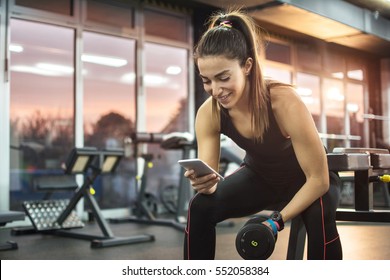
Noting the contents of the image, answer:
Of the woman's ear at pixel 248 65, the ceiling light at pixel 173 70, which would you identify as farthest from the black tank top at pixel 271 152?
the ceiling light at pixel 173 70

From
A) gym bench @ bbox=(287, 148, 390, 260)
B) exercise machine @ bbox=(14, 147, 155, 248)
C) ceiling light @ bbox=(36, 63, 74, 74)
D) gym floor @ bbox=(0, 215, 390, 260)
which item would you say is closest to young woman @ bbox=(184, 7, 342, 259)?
gym bench @ bbox=(287, 148, 390, 260)

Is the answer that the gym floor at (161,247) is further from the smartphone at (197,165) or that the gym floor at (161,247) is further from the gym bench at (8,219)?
the smartphone at (197,165)

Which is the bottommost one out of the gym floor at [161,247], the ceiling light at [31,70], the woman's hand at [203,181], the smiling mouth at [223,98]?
the gym floor at [161,247]

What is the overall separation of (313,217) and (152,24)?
3938 mm

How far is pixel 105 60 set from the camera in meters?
4.85

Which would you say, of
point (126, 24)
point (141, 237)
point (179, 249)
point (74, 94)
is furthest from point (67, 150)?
point (179, 249)

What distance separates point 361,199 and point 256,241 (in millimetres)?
686

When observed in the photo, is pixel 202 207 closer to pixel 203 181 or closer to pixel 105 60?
pixel 203 181

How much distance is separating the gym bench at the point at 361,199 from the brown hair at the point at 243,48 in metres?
0.37

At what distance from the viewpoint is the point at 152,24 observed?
5.00 meters

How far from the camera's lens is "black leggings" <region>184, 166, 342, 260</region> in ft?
4.54

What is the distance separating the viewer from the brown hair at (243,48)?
1389mm

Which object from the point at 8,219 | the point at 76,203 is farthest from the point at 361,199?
the point at 76,203
